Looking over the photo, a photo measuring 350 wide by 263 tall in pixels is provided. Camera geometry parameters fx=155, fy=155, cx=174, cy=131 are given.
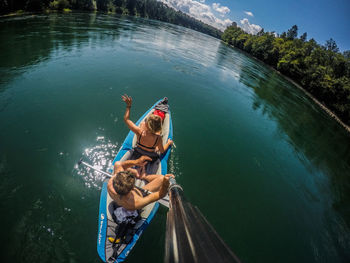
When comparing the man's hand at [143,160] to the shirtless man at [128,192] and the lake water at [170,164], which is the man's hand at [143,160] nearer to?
the shirtless man at [128,192]

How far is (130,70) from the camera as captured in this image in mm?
14430

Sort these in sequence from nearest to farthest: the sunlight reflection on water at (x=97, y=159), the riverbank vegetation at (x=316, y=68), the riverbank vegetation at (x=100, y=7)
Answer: the sunlight reflection on water at (x=97, y=159) → the riverbank vegetation at (x=316, y=68) → the riverbank vegetation at (x=100, y=7)

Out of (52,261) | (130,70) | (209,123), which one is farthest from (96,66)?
(52,261)

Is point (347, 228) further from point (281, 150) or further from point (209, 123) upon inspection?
point (209, 123)

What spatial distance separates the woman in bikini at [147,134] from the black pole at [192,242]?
2.40 metres

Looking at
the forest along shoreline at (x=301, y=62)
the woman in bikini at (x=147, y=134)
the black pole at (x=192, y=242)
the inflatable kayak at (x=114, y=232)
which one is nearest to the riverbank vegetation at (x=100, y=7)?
the forest along shoreline at (x=301, y=62)

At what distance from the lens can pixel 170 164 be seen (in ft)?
20.9

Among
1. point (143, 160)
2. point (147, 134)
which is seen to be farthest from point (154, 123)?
point (143, 160)

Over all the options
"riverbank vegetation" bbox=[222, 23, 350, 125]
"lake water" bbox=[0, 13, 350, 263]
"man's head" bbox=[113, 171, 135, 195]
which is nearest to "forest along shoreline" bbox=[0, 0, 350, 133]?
"riverbank vegetation" bbox=[222, 23, 350, 125]

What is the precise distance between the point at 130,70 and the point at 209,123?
9.26 metres

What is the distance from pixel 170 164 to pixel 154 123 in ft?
9.26

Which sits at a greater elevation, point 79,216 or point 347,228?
point 347,228

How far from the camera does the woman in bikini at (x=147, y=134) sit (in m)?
4.10

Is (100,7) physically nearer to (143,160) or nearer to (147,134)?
(147,134)
